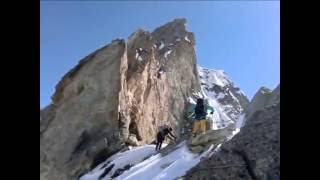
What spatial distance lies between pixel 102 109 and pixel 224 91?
68.7 m

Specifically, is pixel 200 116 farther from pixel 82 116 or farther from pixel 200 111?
pixel 82 116

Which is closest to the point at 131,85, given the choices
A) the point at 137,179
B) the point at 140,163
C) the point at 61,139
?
the point at 61,139

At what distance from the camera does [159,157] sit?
23.9 metres

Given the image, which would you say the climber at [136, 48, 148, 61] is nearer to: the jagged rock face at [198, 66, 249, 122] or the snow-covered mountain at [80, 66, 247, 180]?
the snow-covered mountain at [80, 66, 247, 180]

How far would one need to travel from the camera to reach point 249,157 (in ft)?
61.3

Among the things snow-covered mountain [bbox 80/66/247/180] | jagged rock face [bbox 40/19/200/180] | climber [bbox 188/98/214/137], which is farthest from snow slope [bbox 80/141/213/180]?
jagged rock face [bbox 40/19/200/180]

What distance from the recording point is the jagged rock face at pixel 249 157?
17773 mm

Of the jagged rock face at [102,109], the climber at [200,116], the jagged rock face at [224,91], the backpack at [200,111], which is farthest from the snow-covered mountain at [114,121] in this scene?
the jagged rock face at [224,91]

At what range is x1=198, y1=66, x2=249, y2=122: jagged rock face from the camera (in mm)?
90494

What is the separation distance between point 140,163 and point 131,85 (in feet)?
52.9
